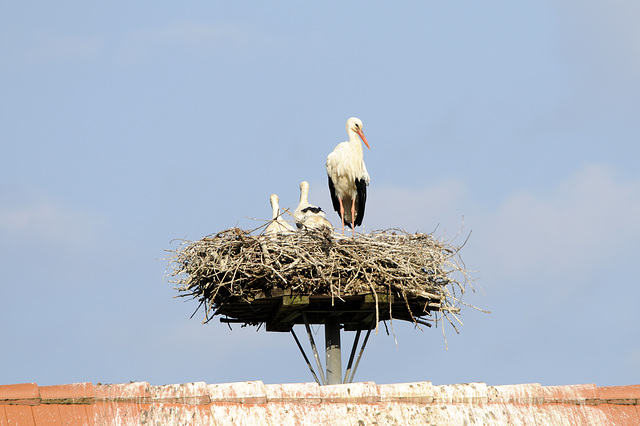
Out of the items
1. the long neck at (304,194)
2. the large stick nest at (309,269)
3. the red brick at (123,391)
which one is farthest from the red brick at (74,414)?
the long neck at (304,194)

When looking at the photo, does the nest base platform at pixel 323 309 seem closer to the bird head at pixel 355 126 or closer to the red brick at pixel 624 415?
the red brick at pixel 624 415

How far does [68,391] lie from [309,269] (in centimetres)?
312

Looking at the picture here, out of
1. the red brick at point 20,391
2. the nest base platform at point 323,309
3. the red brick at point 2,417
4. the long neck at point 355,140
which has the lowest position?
the red brick at point 2,417

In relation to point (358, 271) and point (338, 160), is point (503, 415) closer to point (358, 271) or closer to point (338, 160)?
point (358, 271)

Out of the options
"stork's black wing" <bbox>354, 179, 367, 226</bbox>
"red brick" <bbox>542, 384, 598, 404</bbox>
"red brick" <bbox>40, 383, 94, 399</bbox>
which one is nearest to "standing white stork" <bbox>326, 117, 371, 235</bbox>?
"stork's black wing" <bbox>354, 179, 367, 226</bbox>

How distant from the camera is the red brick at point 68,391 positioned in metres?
5.02

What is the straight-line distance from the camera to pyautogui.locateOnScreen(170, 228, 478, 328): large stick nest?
782cm

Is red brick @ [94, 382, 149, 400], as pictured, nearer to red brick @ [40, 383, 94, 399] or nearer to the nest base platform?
red brick @ [40, 383, 94, 399]

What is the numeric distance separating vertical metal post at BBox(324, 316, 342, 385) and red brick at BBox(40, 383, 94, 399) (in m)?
3.35

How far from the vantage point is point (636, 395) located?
616cm

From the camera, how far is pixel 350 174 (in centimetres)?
1055

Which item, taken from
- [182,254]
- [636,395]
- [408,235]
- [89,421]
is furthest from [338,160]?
[89,421]

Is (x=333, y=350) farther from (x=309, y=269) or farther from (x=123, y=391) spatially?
(x=123, y=391)

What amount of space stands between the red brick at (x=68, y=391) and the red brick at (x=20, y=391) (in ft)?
0.21
